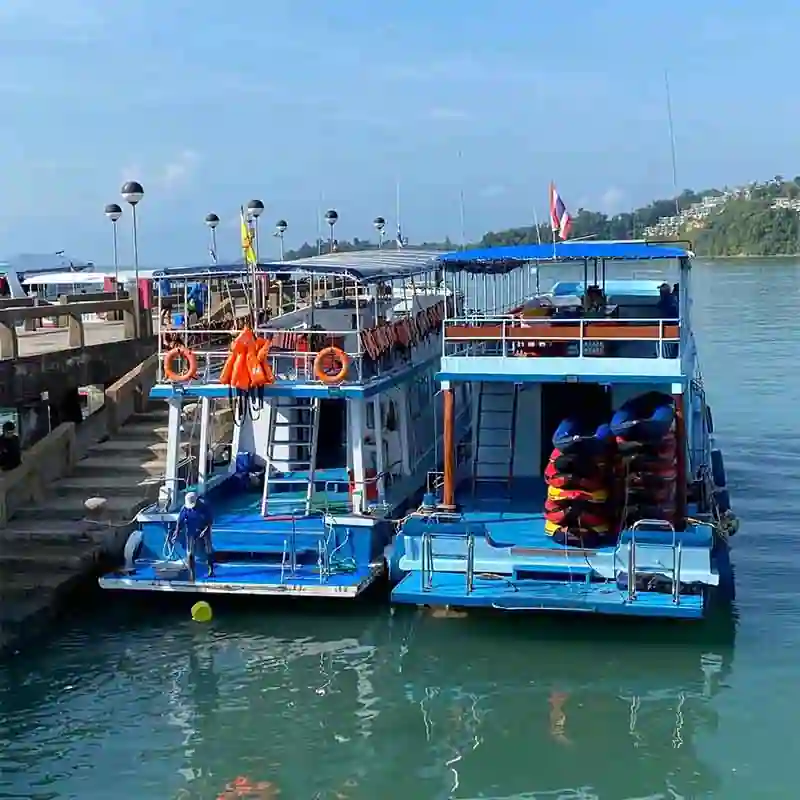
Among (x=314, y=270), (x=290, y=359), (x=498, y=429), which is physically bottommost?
(x=498, y=429)

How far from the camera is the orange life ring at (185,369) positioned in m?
15.1

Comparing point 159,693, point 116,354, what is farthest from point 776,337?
point 159,693

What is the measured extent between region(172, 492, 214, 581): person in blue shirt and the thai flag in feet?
21.2

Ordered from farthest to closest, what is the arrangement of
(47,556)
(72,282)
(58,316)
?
(72,282), (58,316), (47,556)

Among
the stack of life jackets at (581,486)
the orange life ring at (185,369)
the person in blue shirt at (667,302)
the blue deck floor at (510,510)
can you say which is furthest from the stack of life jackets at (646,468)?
the orange life ring at (185,369)

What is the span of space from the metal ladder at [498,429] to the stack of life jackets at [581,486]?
99.4 inches

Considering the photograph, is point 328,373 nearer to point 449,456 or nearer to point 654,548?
point 449,456

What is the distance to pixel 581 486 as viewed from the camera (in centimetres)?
1337

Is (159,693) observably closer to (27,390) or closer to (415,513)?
(415,513)

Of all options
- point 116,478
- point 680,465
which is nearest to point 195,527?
point 116,478

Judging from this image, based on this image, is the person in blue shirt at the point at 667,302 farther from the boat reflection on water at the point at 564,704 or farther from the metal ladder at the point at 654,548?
the boat reflection on water at the point at 564,704

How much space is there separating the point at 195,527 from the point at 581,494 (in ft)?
15.7

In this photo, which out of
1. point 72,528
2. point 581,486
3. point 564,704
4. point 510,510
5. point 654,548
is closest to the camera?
point 564,704

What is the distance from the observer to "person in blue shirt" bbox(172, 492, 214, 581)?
46.0 ft
